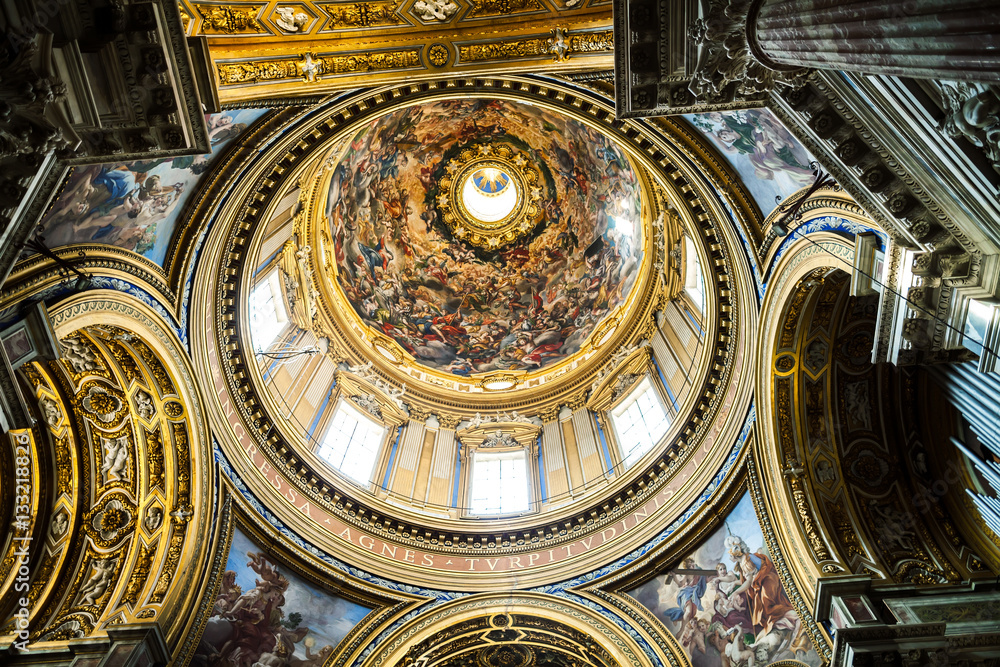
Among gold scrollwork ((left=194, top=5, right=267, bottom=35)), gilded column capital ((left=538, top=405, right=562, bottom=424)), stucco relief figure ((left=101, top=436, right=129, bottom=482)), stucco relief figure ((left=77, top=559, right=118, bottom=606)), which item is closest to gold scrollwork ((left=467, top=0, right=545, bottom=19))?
gold scrollwork ((left=194, top=5, right=267, bottom=35))

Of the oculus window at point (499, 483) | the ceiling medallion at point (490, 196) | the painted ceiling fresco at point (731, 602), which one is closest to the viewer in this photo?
the painted ceiling fresco at point (731, 602)

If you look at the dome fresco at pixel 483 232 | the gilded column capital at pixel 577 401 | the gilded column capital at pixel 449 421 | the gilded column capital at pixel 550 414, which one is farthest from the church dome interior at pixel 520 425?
the dome fresco at pixel 483 232

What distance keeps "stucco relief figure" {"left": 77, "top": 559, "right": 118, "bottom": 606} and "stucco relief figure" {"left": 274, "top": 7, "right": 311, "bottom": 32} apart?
10.1 meters

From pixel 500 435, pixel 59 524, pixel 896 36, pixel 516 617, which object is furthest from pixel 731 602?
pixel 59 524

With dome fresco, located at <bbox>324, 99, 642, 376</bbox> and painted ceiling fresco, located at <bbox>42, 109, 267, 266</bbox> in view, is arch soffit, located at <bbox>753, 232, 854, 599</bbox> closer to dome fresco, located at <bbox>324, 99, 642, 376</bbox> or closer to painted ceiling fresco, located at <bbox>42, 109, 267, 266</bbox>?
dome fresco, located at <bbox>324, 99, 642, 376</bbox>

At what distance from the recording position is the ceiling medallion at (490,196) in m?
24.5

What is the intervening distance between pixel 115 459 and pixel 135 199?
5.37 m

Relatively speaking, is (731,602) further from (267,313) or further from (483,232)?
(483,232)

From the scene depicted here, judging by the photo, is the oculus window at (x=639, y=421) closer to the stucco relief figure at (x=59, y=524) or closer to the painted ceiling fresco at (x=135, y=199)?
the painted ceiling fresco at (x=135, y=199)

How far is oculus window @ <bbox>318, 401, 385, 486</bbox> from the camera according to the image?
18078 millimetres

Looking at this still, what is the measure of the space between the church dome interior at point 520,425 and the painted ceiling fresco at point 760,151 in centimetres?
6

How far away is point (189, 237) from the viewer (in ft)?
38.6

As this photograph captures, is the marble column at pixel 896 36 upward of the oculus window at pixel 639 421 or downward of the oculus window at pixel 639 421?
downward

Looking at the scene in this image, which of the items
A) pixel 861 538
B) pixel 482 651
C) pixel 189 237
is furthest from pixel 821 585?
pixel 189 237
